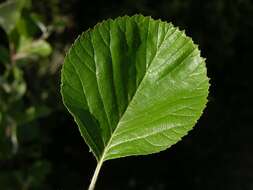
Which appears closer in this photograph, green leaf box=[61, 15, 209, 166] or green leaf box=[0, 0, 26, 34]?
green leaf box=[61, 15, 209, 166]

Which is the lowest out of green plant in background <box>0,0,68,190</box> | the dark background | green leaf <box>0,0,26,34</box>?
the dark background

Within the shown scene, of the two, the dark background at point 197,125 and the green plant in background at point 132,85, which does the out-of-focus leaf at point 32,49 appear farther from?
the green plant in background at point 132,85

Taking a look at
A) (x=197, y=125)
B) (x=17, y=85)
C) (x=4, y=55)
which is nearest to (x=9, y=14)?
(x=4, y=55)

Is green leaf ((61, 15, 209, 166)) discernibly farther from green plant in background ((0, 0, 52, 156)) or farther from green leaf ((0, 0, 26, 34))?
green plant in background ((0, 0, 52, 156))

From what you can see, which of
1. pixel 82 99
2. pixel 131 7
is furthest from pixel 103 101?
pixel 131 7

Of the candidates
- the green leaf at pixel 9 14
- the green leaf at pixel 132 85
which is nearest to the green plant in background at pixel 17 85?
the green leaf at pixel 9 14

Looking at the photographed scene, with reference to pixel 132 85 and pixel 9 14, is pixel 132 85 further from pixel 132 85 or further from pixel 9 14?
pixel 9 14

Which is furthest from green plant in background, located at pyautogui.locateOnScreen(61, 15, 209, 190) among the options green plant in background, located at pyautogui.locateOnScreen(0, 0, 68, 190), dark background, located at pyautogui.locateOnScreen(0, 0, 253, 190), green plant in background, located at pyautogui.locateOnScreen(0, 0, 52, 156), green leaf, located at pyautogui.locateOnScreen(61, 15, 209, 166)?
dark background, located at pyautogui.locateOnScreen(0, 0, 253, 190)

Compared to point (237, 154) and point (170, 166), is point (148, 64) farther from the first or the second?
point (237, 154)
